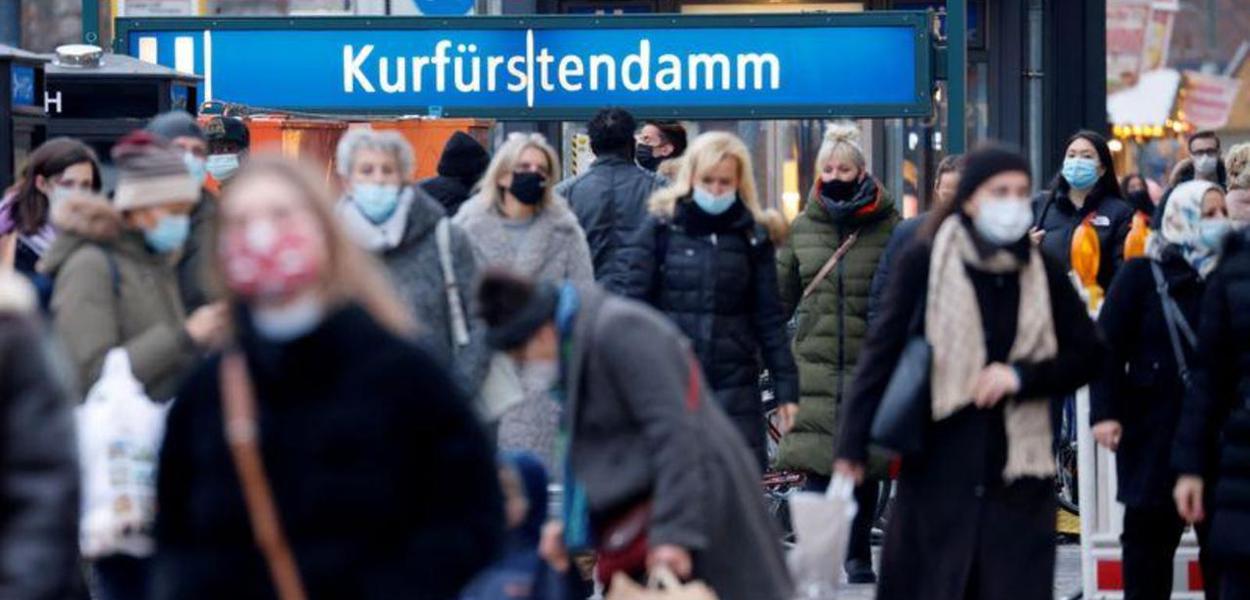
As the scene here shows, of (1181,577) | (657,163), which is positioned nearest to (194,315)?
(1181,577)

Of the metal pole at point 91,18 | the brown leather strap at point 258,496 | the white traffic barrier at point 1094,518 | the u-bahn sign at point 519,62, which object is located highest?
the metal pole at point 91,18

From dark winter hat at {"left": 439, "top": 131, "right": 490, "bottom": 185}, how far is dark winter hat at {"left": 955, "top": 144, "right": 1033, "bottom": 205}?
4.18m

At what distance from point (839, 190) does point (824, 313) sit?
0.51 metres

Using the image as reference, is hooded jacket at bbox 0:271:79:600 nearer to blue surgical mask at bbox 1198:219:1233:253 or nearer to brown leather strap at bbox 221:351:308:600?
brown leather strap at bbox 221:351:308:600

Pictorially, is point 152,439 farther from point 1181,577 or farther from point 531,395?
point 1181,577

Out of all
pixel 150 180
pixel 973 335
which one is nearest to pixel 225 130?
pixel 150 180

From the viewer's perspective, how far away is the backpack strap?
31.7ft

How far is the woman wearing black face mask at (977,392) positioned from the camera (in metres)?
8.48

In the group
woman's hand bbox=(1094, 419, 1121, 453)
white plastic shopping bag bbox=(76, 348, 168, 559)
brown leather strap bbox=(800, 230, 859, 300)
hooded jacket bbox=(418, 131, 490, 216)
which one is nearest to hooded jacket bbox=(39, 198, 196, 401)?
white plastic shopping bag bbox=(76, 348, 168, 559)

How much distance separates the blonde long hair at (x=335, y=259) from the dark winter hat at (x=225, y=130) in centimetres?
741

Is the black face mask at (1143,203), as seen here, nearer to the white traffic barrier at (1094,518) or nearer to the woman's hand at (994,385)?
the white traffic barrier at (1094,518)

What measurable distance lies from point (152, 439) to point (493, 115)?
544cm

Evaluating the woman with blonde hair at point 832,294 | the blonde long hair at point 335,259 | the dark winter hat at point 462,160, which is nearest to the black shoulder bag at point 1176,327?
the woman with blonde hair at point 832,294

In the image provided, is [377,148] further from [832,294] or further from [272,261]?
[272,261]
